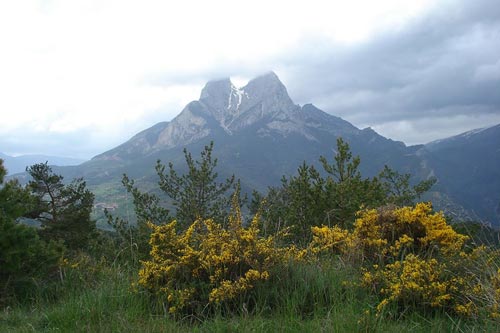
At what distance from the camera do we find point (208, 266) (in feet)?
16.1

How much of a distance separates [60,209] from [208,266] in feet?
57.2

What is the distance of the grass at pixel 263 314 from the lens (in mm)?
3889

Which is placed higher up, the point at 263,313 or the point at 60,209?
the point at 60,209

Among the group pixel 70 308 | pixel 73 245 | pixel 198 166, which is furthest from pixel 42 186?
pixel 70 308

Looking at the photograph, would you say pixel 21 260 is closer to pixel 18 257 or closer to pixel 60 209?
pixel 18 257

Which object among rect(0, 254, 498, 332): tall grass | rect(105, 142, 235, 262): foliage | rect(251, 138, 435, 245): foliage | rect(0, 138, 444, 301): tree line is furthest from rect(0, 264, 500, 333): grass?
Result: rect(105, 142, 235, 262): foliage

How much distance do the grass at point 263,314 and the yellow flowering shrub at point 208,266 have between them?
0.18m

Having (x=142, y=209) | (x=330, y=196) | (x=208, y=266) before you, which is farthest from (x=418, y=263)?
(x=142, y=209)

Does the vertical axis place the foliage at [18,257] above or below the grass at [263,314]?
above

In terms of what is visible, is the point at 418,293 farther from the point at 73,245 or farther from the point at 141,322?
the point at 73,245

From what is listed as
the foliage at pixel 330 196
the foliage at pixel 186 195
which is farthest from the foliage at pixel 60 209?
the foliage at pixel 330 196

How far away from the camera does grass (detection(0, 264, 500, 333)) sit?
3.89 meters

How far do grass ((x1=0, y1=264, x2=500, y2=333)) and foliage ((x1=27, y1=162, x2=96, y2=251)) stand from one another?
1399 centimetres

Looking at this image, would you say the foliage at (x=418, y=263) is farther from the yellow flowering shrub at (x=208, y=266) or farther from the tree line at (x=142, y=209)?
the yellow flowering shrub at (x=208, y=266)
